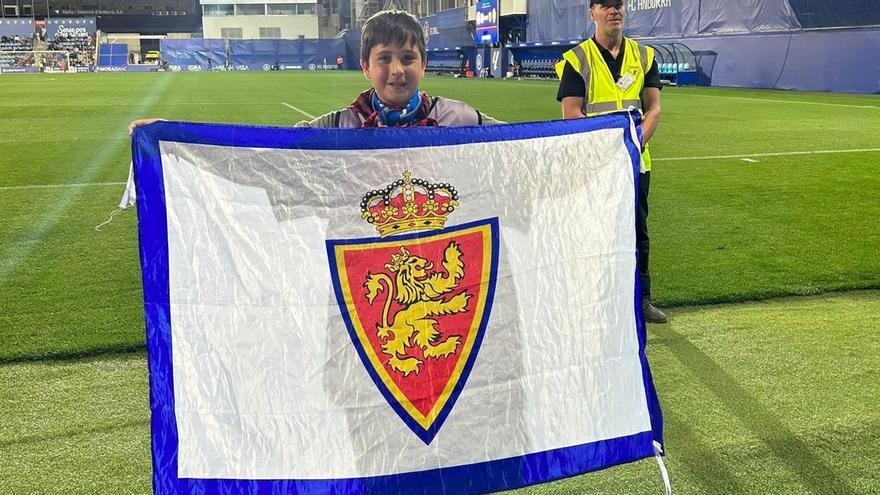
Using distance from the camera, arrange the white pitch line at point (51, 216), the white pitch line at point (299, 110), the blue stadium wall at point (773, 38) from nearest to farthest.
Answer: the white pitch line at point (51, 216) < the white pitch line at point (299, 110) < the blue stadium wall at point (773, 38)

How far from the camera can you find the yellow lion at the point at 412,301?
87.1 inches

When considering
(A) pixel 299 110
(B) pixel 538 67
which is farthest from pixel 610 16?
(B) pixel 538 67

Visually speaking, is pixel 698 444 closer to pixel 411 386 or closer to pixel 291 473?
pixel 411 386

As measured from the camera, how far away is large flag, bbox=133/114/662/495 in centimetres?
215

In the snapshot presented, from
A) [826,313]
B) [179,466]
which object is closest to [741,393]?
[826,313]

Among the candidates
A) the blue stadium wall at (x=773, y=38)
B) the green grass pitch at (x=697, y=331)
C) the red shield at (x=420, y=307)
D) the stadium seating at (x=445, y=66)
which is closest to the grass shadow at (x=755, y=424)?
the green grass pitch at (x=697, y=331)

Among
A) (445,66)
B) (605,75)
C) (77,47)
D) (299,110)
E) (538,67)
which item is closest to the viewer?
(605,75)

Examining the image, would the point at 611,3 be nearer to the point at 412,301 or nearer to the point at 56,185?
the point at 412,301

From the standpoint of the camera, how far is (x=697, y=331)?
163 inches

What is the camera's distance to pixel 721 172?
907 centimetres

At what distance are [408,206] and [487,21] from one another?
43797 mm

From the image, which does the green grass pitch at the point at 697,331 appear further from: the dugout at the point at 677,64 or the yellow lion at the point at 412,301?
the dugout at the point at 677,64

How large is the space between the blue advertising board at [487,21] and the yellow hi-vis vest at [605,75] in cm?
4027

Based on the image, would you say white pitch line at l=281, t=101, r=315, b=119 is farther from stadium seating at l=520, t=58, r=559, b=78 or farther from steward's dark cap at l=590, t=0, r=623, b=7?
stadium seating at l=520, t=58, r=559, b=78
